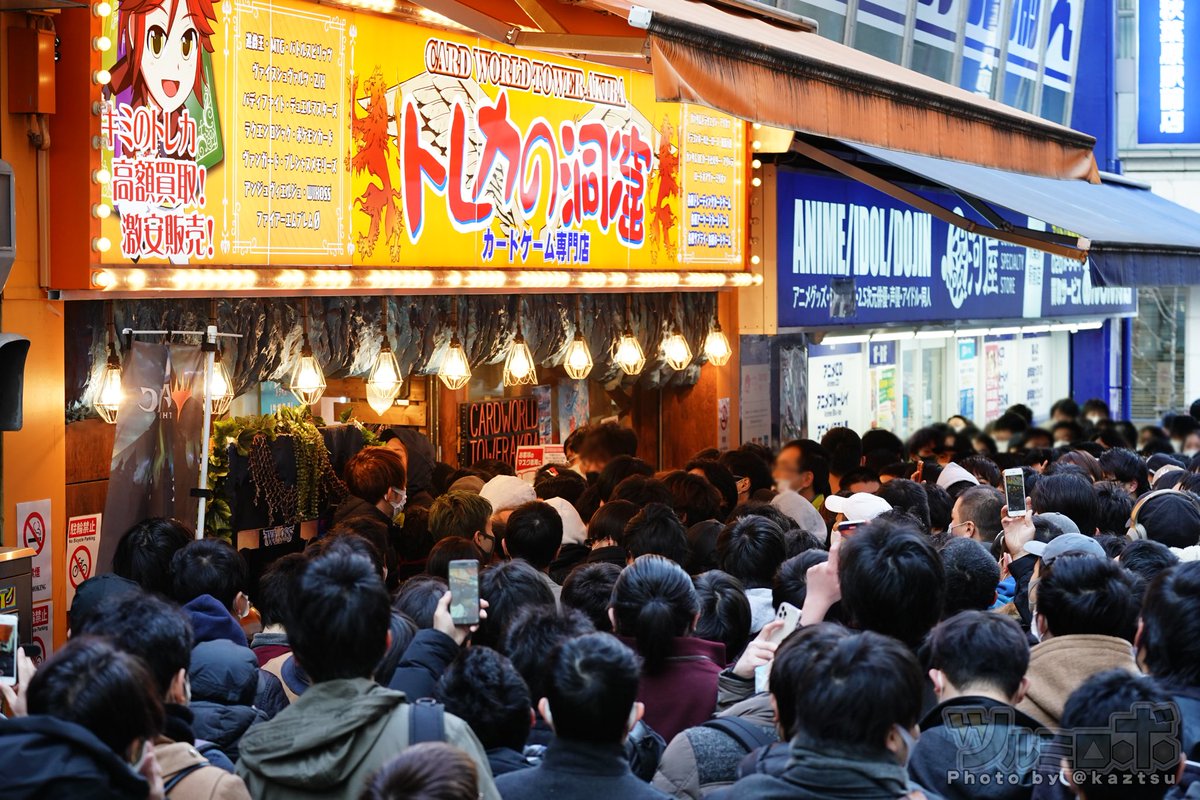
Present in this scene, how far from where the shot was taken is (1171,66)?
73.7 ft

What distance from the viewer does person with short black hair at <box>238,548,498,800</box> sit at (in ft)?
11.6

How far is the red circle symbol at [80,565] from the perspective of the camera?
6.97 m

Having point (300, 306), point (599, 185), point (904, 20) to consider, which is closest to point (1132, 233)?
point (599, 185)

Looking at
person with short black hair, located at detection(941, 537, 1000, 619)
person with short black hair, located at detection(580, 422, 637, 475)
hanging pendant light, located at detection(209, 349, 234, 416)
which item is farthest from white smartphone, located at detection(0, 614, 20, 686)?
person with short black hair, located at detection(580, 422, 637, 475)

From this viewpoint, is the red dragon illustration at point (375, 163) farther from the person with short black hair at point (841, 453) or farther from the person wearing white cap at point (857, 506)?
the person with short black hair at point (841, 453)

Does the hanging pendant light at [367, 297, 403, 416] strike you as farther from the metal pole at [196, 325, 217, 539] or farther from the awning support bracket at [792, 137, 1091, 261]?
the awning support bracket at [792, 137, 1091, 261]

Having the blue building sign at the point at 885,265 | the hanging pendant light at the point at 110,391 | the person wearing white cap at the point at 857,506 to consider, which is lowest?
the person wearing white cap at the point at 857,506

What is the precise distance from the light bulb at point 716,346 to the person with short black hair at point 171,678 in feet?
26.7

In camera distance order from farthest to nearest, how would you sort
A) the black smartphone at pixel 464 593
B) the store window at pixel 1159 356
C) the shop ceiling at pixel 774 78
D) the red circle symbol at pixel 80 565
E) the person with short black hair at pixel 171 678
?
the store window at pixel 1159 356 < the red circle symbol at pixel 80 565 < the shop ceiling at pixel 774 78 < the black smartphone at pixel 464 593 < the person with short black hair at pixel 171 678

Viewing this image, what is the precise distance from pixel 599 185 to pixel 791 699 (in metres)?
6.60

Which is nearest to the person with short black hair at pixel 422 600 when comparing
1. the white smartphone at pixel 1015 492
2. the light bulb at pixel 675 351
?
the white smartphone at pixel 1015 492

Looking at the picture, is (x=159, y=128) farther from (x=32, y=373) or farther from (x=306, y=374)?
(x=306, y=374)

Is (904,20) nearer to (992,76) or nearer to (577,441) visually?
(992,76)

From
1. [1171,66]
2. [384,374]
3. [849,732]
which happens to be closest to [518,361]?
[384,374]
